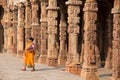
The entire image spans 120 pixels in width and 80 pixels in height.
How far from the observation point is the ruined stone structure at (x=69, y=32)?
1560cm

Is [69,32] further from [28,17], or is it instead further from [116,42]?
[28,17]

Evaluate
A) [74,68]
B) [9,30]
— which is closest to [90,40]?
[74,68]

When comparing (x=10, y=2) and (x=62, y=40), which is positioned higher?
(x=10, y=2)

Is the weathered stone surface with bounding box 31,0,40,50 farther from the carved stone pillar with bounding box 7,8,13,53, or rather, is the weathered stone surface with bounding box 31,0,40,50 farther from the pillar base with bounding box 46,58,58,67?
the carved stone pillar with bounding box 7,8,13,53

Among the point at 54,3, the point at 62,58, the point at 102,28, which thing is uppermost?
the point at 54,3

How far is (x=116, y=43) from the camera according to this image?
13867mm

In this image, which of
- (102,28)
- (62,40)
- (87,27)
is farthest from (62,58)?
(87,27)

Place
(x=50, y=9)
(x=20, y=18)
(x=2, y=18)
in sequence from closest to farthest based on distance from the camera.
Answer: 1. (x=50, y=9)
2. (x=20, y=18)
3. (x=2, y=18)

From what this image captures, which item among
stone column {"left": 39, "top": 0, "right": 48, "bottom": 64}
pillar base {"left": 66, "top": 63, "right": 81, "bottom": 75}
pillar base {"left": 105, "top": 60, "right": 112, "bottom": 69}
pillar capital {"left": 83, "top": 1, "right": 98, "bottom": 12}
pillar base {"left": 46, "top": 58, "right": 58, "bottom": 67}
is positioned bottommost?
pillar base {"left": 105, "top": 60, "right": 112, "bottom": 69}

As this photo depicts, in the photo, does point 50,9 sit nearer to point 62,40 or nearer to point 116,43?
point 62,40

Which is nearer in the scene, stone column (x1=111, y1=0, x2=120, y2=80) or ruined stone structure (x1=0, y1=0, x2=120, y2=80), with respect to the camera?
stone column (x1=111, y1=0, x2=120, y2=80)

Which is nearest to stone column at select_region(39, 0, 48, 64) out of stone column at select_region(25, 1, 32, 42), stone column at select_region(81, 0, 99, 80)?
stone column at select_region(25, 1, 32, 42)

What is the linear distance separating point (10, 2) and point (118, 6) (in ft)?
69.8

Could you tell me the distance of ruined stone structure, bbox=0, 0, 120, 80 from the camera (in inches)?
614
